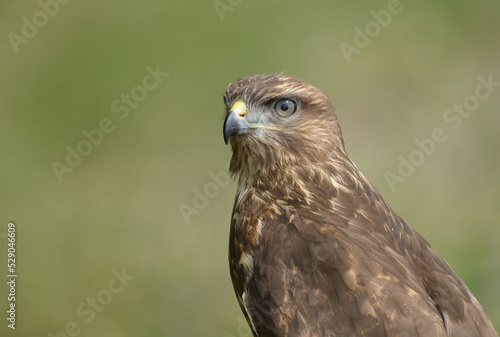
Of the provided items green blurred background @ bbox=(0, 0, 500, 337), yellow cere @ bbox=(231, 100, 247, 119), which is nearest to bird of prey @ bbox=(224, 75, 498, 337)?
yellow cere @ bbox=(231, 100, 247, 119)

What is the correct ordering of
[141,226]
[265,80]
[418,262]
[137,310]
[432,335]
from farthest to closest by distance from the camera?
[141,226] → [137,310] → [265,80] → [418,262] → [432,335]

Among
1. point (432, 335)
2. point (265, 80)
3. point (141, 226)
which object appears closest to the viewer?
point (432, 335)

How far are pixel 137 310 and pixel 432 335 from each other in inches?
175

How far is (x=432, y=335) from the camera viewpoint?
4.20 meters

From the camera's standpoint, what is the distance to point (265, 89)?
5.12m

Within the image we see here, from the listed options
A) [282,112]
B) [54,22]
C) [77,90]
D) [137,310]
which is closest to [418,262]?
[282,112]

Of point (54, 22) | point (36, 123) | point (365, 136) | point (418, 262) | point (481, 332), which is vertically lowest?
point (481, 332)

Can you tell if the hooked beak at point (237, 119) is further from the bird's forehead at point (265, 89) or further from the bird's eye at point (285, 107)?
the bird's eye at point (285, 107)

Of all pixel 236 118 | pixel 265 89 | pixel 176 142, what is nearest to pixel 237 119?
pixel 236 118

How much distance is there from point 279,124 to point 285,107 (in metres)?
0.11

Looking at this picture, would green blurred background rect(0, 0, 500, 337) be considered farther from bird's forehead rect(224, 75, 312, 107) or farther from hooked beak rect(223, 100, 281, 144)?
hooked beak rect(223, 100, 281, 144)

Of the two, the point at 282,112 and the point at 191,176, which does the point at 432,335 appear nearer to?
the point at 282,112

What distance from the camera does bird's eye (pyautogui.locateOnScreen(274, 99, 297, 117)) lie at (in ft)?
17.0

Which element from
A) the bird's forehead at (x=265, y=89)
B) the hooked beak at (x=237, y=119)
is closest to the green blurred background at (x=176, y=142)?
the bird's forehead at (x=265, y=89)
